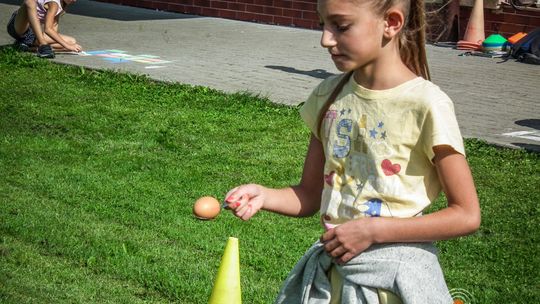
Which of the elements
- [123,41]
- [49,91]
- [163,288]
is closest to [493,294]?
[163,288]

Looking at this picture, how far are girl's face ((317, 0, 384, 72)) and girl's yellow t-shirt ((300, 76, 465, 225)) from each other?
4.2 inches

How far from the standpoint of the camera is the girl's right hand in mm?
2855

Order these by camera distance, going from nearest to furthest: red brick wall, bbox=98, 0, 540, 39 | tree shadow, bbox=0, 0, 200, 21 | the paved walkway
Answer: the paved walkway < red brick wall, bbox=98, 0, 540, 39 < tree shadow, bbox=0, 0, 200, 21

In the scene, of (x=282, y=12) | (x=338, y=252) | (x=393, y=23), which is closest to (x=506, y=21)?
(x=282, y=12)

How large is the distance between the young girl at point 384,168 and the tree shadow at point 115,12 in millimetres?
14658

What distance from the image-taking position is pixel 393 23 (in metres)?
2.75

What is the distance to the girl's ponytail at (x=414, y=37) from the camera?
2807mm

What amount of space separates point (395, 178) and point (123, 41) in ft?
38.3

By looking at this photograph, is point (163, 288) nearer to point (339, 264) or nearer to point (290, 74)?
point (339, 264)

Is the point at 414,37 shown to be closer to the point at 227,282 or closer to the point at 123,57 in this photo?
the point at 227,282

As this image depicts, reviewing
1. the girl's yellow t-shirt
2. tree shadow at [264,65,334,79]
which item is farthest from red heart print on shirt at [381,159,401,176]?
tree shadow at [264,65,334,79]

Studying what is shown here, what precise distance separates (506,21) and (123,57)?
604 centimetres

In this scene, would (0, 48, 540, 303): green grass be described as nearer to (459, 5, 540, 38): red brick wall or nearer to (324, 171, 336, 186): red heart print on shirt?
(324, 171, 336, 186): red heart print on shirt

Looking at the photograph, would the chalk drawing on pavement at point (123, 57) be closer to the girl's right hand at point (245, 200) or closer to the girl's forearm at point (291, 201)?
the girl's forearm at point (291, 201)
